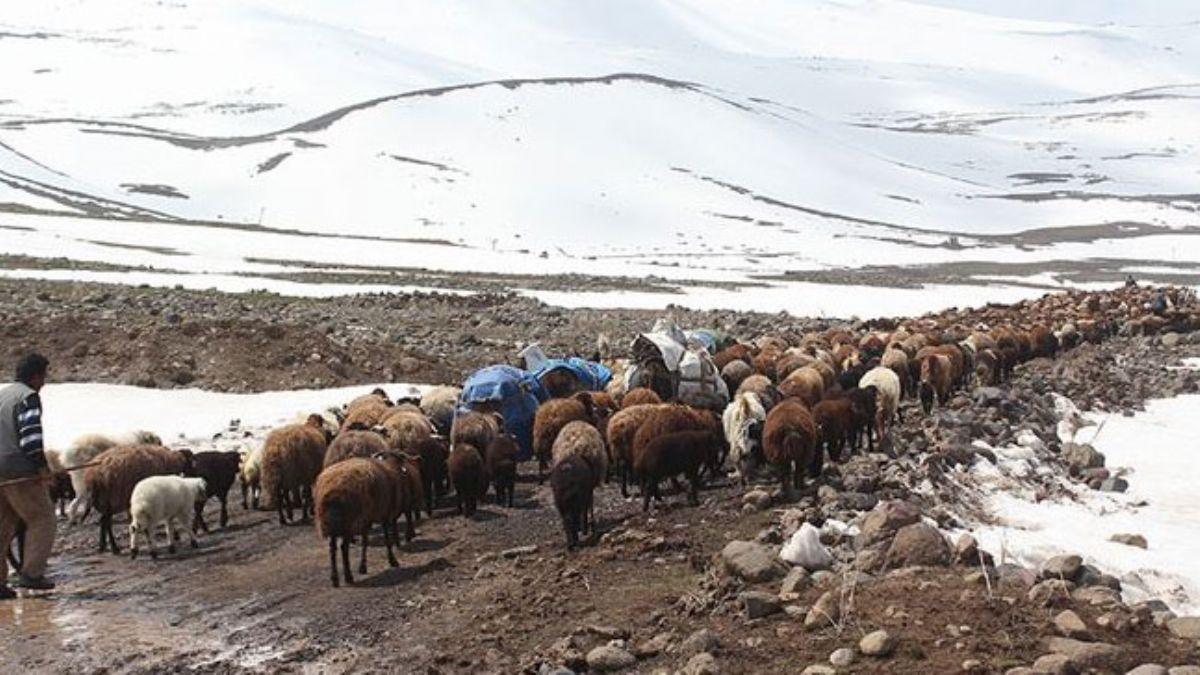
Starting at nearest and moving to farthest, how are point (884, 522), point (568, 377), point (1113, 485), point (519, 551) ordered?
point (884, 522) → point (519, 551) → point (1113, 485) → point (568, 377)

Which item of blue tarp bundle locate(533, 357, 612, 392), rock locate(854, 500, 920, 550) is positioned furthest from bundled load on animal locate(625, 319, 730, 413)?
rock locate(854, 500, 920, 550)

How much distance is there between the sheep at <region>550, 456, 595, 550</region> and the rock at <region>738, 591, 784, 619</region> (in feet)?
9.89

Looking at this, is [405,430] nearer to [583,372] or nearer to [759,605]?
[583,372]

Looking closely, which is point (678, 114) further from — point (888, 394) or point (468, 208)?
point (888, 394)

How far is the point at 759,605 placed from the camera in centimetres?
833

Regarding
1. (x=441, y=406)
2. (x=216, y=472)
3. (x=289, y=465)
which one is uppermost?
(x=441, y=406)

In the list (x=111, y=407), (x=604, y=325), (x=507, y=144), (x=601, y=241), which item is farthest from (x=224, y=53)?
(x=111, y=407)

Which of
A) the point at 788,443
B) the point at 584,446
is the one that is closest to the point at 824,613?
the point at 788,443

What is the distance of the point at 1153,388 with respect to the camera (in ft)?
83.8

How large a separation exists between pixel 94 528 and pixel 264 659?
5.81 meters

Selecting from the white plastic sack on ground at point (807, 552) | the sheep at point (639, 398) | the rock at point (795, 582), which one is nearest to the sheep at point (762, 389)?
the sheep at point (639, 398)

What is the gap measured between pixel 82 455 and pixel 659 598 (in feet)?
28.0

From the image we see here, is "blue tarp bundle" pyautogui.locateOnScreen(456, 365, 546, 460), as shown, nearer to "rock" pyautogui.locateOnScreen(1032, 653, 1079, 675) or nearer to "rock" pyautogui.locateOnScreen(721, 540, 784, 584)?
"rock" pyautogui.locateOnScreen(721, 540, 784, 584)

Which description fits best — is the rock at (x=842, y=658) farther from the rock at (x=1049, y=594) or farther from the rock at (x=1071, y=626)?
the rock at (x=1049, y=594)
